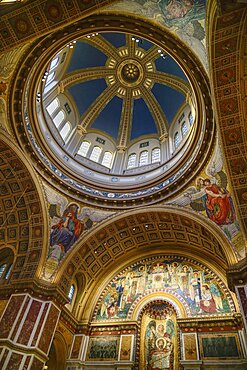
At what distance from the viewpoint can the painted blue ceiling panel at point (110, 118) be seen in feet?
80.9

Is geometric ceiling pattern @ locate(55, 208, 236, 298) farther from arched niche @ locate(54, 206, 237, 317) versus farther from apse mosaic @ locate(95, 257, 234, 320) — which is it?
apse mosaic @ locate(95, 257, 234, 320)

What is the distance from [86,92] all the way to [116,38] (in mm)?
5052

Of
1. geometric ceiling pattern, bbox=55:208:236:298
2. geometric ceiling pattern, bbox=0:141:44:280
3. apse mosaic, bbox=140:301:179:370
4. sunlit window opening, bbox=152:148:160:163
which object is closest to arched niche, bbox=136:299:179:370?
apse mosaic, bbox=140:301:179:370

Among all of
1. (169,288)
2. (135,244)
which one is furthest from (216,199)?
(135,244)

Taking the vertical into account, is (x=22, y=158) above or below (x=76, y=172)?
below

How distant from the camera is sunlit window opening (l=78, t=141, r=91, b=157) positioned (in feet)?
72.2

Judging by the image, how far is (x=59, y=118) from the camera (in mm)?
21359

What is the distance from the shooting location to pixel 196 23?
35.5ft

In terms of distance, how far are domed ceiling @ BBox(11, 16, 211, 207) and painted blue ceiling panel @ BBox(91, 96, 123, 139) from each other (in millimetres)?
92

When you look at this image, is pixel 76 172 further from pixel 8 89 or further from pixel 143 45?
pixel 143 45

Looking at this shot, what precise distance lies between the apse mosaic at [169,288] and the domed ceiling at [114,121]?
5214 mm

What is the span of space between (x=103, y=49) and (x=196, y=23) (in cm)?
1344

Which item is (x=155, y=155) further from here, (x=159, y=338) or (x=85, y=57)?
(x=159, y=338)

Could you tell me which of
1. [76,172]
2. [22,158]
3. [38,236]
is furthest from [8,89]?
[38,236]
